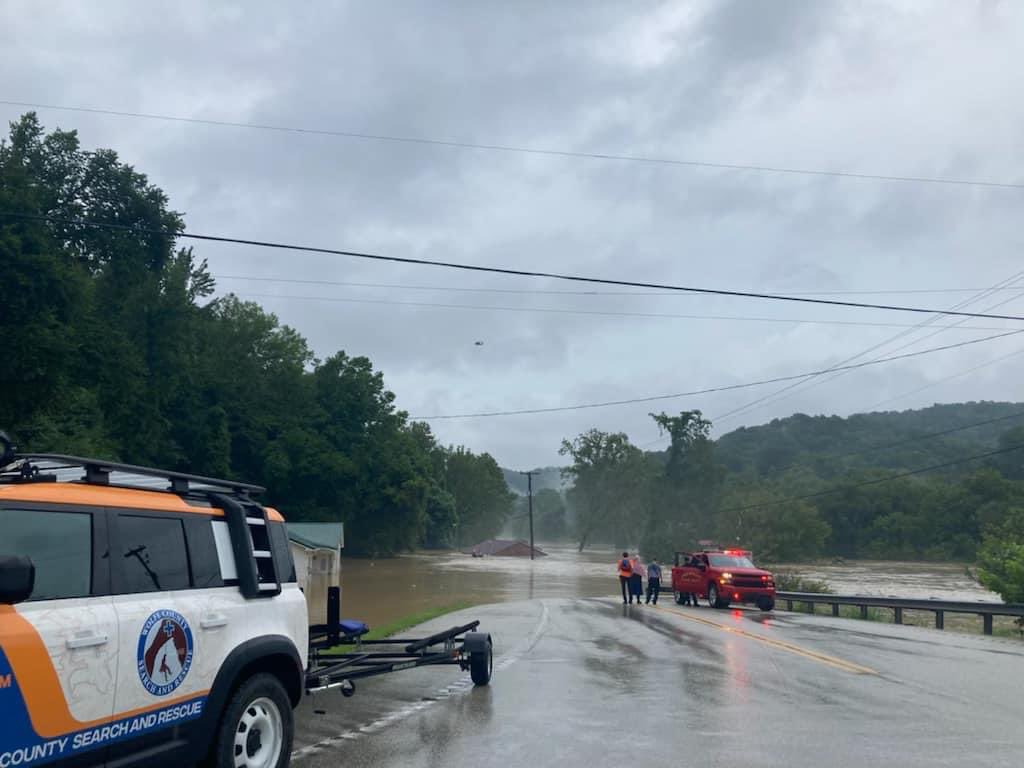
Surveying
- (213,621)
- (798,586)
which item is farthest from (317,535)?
(213,621)

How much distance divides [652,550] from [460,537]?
77.3m

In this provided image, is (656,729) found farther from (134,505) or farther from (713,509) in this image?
(713,509)

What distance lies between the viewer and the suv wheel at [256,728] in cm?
598

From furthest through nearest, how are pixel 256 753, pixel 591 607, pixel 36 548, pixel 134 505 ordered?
pixel 591 607 < pixel 256 753 < pixel 134 505 < pixel 36 548

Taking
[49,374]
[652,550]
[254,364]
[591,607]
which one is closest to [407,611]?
[591,607]

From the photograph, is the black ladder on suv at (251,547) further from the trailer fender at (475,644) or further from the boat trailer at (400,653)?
the trailer fender at (475,644)

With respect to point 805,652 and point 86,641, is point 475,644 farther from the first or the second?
point 86,641

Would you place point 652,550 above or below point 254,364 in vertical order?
below

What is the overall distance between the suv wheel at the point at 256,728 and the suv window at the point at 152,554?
972mm

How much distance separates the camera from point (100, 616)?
16.4ft

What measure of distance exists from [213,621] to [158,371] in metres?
57.1

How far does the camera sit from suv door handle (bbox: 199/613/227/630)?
5.87 metres

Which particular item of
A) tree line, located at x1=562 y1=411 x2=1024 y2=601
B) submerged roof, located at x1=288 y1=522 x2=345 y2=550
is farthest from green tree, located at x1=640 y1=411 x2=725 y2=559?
submerged roof, located at x1=288 y1=522 x2=345 y2=550

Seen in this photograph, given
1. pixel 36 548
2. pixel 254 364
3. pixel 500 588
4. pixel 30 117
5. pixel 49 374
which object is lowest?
pixel 500 588
